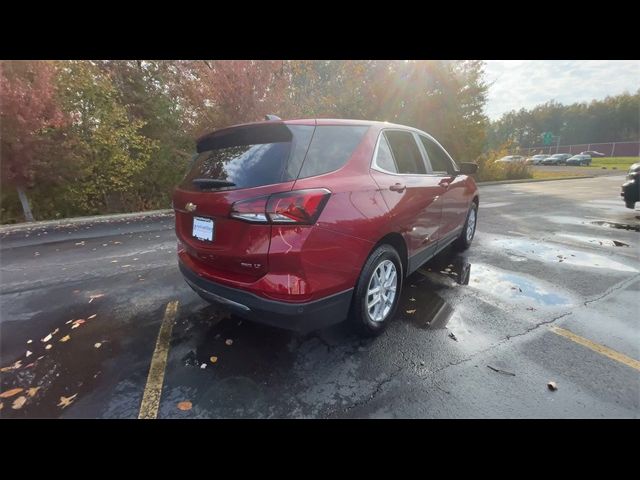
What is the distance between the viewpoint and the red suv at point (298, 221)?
80.7 inches

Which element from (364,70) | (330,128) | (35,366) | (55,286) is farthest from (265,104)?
(35,366)

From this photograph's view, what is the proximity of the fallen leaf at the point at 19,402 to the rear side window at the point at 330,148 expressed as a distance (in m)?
2.46

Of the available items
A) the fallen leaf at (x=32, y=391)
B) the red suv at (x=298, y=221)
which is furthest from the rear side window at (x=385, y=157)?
the fallen leaf at (x=32, y=391)

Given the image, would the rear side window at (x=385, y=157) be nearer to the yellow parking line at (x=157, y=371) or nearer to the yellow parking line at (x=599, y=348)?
the yellow parking line at (x=599, y=348)

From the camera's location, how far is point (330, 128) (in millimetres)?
2398

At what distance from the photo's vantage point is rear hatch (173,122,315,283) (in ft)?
6.79

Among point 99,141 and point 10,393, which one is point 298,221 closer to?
point 10,393

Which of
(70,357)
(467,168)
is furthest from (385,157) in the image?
(70,357)

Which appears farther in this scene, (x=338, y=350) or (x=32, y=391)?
(x=338, y=350)

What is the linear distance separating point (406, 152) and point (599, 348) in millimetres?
2443

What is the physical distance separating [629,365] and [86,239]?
8485mm

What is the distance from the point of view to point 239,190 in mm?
2107
